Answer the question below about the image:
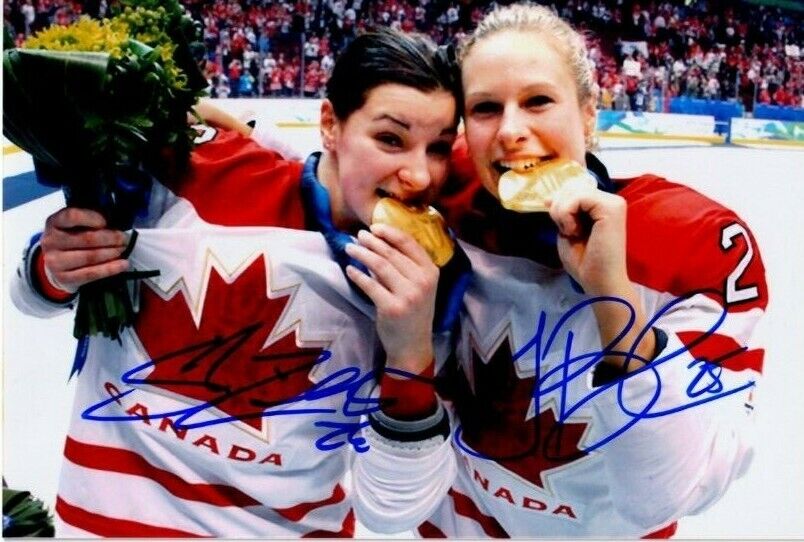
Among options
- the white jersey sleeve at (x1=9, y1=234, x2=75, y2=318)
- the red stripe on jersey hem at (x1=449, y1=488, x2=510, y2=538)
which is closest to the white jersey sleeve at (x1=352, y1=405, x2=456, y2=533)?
the red stripe on jersey hem at (x1=449, y1=488, x2=510, y2=538)

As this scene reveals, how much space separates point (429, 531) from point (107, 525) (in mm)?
508

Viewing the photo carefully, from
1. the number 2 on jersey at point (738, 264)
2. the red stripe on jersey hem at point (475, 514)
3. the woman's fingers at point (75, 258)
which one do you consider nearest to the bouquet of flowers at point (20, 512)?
the woman's fingers at point (75, 258)

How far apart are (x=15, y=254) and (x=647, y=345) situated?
0.91 meters

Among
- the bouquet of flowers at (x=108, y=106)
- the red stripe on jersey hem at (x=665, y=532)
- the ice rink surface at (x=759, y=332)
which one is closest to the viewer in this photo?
the bouquet of flowers at (x=108, y=106)

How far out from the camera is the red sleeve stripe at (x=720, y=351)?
976 mm

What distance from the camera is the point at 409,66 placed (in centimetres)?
92

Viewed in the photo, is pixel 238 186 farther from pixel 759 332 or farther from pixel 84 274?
pixel 759 332

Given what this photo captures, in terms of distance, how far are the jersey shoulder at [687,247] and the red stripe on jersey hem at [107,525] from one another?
0.79m

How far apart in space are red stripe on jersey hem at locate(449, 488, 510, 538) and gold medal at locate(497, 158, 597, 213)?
50cm

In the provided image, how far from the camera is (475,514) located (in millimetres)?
1186

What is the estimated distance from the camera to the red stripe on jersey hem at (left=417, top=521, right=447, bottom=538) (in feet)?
3.99

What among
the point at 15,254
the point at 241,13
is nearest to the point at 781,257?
the point at 241,13
